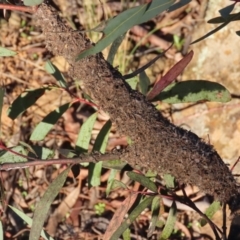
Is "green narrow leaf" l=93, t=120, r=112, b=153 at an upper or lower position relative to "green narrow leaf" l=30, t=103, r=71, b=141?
lower

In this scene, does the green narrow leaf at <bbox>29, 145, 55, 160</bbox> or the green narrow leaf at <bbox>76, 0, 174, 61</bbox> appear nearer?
the green narrow leaf at <bbox>76, 0, 174, 61</bbox>

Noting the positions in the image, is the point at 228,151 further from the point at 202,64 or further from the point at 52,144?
the point at 52,144

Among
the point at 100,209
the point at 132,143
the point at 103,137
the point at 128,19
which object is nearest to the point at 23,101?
the point at 103,137

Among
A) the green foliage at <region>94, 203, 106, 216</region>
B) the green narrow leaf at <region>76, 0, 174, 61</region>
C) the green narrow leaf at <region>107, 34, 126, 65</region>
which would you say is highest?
the green narrow leaf at <region>76, 0, 174, 61</region>

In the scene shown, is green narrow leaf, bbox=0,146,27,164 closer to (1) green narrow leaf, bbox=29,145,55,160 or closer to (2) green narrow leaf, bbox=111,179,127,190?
(1) green narrow leaf, bbox=29,145,55,160

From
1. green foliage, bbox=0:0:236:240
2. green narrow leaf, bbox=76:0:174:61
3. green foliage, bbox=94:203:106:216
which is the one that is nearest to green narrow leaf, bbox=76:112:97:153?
green foliage, bbox=0:0:236:240

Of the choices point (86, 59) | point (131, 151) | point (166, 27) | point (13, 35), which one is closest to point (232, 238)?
point (131, 151)

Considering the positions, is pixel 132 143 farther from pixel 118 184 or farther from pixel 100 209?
pixel 100 209
